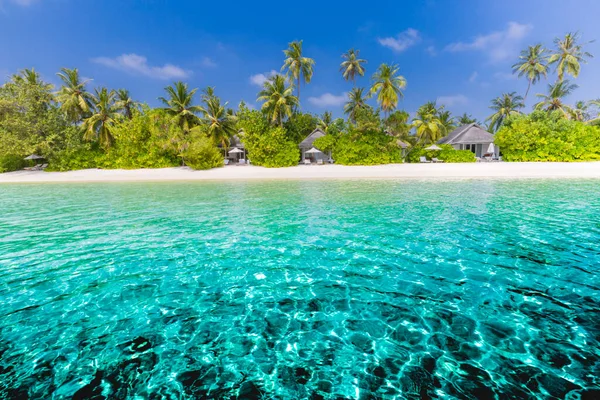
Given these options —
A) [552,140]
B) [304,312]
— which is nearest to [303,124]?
[552,140]

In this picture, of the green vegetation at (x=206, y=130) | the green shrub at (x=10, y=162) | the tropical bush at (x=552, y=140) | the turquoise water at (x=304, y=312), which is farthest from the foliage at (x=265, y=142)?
the turquoise water at (x=304, y=312)

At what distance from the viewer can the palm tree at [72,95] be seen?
107ft

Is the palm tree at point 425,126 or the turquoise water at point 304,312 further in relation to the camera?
the palm tree at point 425,126

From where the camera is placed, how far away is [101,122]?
33719 mm

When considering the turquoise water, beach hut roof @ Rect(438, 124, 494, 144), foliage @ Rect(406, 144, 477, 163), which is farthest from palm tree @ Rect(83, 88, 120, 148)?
beach hut roof @ Rect(438, 124, 494, 144)

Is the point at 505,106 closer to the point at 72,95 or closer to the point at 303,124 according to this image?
the point at 303,124

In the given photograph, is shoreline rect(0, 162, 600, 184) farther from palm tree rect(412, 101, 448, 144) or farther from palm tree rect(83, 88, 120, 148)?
palm tree rect(412, 101, 448, 144)

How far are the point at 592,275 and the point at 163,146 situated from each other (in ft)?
108

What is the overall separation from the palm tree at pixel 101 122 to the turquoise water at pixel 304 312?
29119mm

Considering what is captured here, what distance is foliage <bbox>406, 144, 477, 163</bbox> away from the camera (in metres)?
31.2

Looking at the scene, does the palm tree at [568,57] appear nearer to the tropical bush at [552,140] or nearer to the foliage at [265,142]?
the tropical bush at [552,140]

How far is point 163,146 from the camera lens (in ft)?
101

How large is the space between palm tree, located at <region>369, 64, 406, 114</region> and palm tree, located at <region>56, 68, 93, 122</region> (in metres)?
33.1

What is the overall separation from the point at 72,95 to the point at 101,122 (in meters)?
4.03
